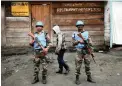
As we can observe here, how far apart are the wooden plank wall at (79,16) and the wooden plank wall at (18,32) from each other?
1.49 m

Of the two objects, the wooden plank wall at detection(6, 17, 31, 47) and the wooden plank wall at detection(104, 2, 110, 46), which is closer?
the wooden plank wall at detection(104, 2, 110, 46)

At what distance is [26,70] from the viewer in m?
11.3

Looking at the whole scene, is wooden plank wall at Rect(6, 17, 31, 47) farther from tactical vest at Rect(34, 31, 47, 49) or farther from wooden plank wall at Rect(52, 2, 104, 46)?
tactical vest at Rect(34, 31, 47, 49)

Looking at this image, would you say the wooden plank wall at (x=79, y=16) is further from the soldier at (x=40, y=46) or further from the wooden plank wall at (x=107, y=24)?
the soldier at (x=40, y=46)

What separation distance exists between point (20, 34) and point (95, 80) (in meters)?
7.30

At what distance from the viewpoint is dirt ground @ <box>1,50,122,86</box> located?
9.61 metres

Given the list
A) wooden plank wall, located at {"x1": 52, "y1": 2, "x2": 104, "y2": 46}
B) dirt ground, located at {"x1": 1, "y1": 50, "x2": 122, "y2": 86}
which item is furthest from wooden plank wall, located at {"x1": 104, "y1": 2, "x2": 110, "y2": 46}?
dirt ground, located at {"x1": 1, "y1": 50, "x2": 122, "y2": 86}

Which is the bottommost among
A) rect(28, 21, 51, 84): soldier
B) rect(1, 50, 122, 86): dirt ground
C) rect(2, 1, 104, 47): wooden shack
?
rect(1, 50, 122, 86): dirt ground

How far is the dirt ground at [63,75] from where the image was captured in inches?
378

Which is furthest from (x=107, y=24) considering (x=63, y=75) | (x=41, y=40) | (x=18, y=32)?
(x=41, y=40)

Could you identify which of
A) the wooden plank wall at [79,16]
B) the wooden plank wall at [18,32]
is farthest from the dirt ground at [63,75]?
the wooden plank wall at [79,16]

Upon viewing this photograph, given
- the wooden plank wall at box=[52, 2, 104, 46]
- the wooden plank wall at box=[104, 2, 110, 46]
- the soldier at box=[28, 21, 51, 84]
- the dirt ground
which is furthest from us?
the wooden plank wall at box=[52, 2, 104, 46]

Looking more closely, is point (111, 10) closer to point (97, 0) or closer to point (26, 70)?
point (97, 0)

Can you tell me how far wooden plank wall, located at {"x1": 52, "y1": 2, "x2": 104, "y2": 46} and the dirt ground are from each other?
193cm
